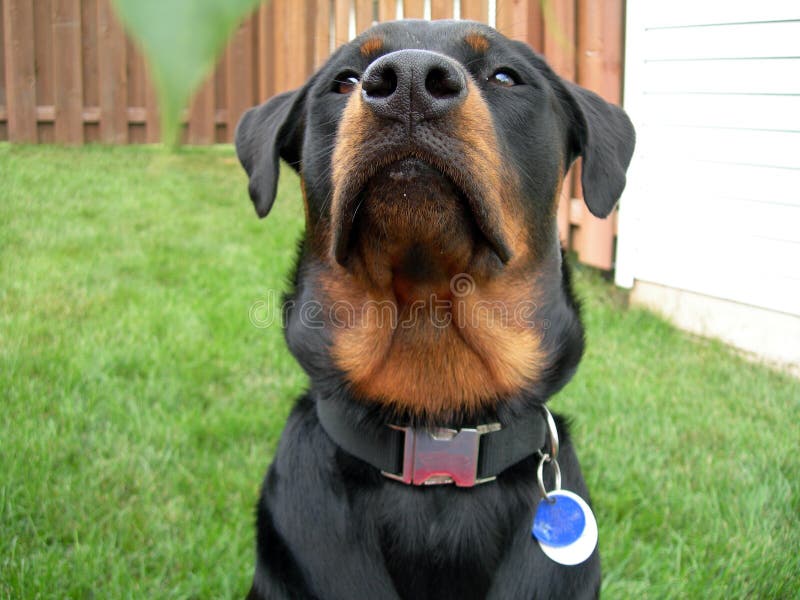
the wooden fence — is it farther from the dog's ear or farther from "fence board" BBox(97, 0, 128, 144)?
the dog's ear

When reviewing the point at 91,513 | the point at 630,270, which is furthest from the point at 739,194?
the point at 91,513

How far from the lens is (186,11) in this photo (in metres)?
0.30

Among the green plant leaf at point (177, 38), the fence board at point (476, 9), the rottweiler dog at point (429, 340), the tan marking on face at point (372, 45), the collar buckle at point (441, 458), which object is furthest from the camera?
the tan marking on face at point (372, 45)

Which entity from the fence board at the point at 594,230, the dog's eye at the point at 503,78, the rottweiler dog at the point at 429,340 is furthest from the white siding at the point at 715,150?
the dog's eye at the point at 503,78

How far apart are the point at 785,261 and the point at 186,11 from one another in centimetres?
414

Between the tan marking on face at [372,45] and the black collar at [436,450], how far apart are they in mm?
856

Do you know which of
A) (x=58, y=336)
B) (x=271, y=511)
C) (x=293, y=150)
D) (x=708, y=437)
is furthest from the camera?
(x=58, y=336)

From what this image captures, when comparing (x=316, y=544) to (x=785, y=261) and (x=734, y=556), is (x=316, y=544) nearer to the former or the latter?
(x=734, y=556)

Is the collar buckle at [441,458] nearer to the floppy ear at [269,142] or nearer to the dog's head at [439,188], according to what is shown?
the dog's head at [439,188]

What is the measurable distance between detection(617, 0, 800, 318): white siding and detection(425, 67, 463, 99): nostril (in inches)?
119

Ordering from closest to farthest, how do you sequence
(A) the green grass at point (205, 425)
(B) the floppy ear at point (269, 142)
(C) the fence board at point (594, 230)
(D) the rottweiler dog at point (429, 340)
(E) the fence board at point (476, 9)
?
(E) the fence board at point (476, 9) < (D) the rottweiler dog at point (429, 340) < (B) the floppy ear at point (269, 142) < (A) the green grass at point (205, 425) < (C) the fence board at point (594, 230)

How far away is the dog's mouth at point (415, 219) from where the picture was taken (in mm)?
1507

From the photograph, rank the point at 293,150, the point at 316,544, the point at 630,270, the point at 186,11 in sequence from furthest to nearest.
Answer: the point at 630,270
the point at 293,150
the point at 316,544
the point at 186,11

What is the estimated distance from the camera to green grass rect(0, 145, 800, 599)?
233cm
